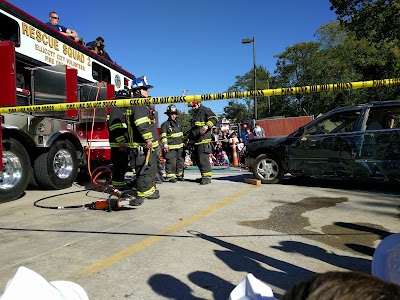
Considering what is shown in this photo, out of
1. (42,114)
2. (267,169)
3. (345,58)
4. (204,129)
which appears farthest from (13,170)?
(345,58)

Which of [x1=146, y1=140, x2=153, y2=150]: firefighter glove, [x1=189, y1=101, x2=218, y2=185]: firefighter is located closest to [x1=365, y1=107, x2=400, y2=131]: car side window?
[x1=189, y1=101, x2=218, y2=185]: firefighter

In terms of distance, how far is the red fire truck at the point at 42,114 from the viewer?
572 cm

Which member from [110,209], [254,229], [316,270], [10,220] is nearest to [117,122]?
[110,209]

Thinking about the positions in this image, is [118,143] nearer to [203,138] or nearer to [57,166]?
[57,166]

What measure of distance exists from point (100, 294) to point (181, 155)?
608 centimetres

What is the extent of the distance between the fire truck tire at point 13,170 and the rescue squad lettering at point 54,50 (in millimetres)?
2116

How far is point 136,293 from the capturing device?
99.2 inches

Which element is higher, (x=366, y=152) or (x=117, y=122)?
(x=117, y=122)

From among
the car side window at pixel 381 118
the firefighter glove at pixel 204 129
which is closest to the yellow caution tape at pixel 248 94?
the car side window at pixel 381 118

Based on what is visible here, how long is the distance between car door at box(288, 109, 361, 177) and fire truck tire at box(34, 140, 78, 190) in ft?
14.7

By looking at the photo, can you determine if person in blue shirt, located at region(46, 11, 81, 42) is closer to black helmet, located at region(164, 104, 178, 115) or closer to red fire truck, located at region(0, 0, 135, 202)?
red fire truck, located at region(0, 0, 135, 202)

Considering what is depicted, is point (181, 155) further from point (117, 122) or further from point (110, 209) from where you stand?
point (110, 209)

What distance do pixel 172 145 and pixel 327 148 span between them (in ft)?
11.3

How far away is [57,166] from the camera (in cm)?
702
